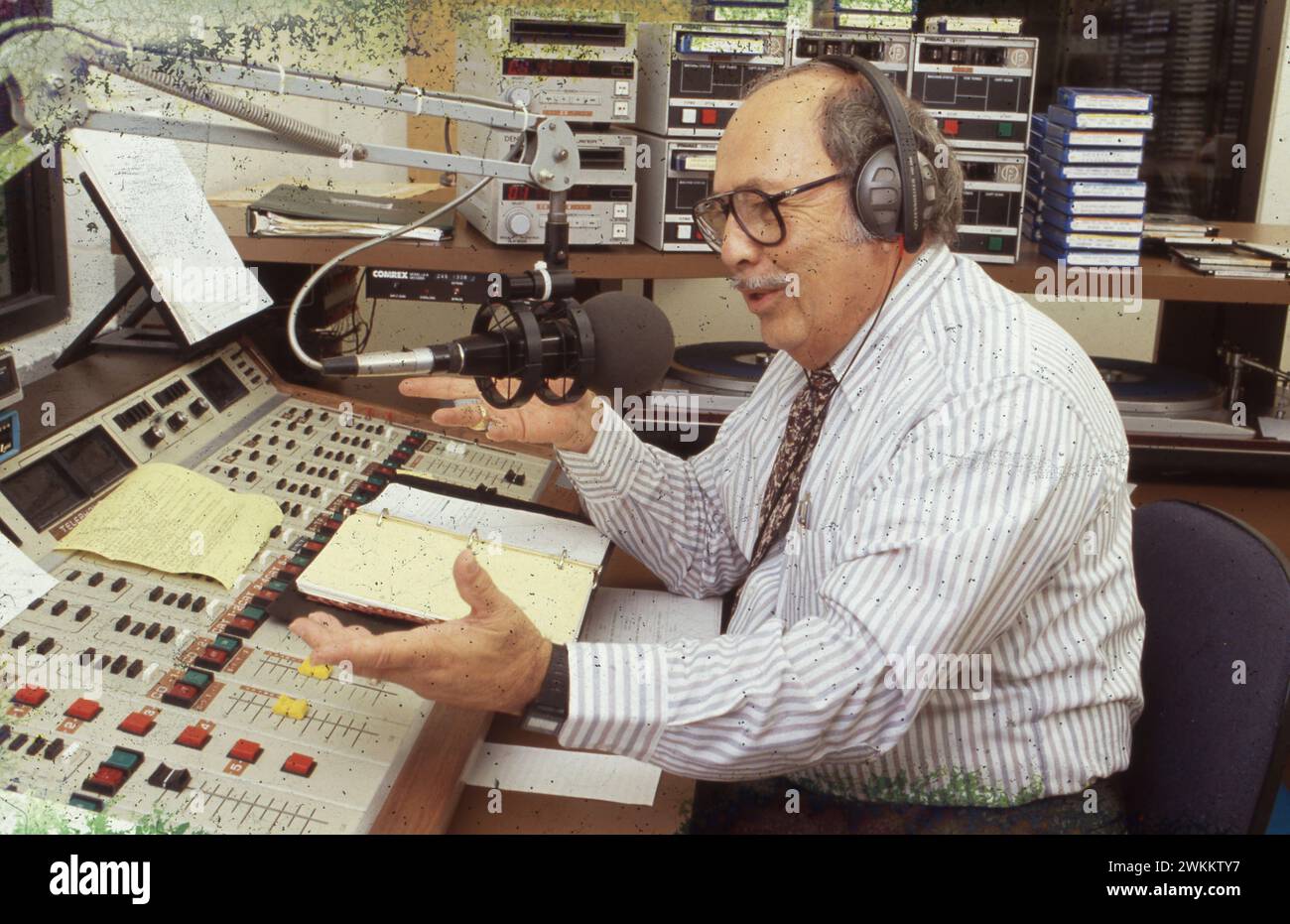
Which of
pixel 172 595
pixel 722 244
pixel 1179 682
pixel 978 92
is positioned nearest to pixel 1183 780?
pixel 1179 682

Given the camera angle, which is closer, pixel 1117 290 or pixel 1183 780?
pixel 1183 780

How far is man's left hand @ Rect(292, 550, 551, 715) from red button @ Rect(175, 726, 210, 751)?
0.10m

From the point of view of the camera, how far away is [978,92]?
172cm

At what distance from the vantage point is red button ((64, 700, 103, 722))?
89 centimetres

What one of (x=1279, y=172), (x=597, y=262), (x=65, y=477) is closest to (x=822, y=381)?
(x=597, y=262)

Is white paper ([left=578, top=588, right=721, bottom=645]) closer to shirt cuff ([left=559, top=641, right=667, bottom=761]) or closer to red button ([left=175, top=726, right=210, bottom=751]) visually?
shirt cuff ([left=559, top=641, right=667, bottom=761])

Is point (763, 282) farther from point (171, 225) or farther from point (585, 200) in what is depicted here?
point (171, 225)

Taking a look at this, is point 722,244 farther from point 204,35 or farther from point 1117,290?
point 1117,290

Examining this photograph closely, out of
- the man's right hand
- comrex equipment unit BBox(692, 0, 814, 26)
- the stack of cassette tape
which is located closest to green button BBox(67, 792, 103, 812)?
the man's right hand

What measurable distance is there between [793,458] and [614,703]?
0.43m

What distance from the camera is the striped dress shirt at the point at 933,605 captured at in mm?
924

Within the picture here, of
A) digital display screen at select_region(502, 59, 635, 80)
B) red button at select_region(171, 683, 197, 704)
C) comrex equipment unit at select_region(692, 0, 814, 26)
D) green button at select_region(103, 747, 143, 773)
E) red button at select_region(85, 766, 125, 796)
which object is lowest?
red button at select_region(85, 766, 125, 796)

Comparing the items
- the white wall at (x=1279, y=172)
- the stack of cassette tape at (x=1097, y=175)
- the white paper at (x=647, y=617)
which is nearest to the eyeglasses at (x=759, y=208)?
the white paper at (x=647, y=617)
